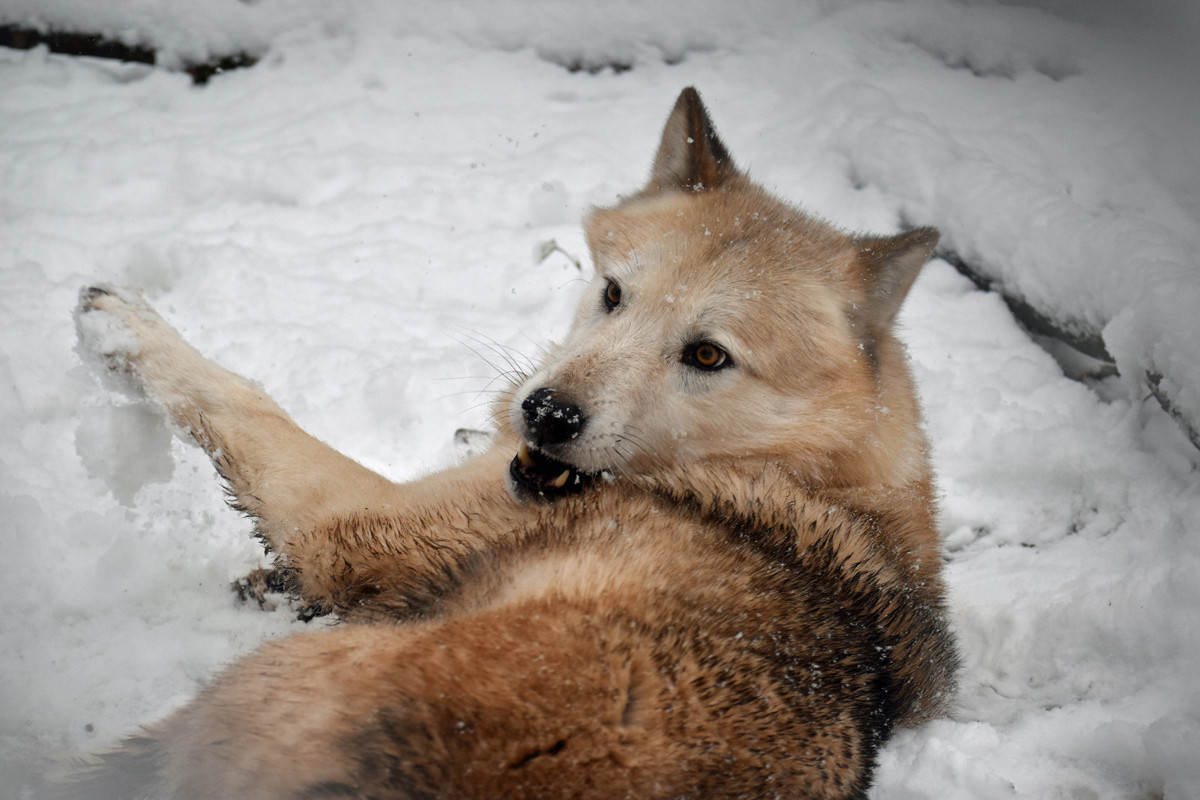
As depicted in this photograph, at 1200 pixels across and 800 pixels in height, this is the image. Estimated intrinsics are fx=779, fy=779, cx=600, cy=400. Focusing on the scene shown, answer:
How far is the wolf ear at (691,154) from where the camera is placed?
3096mm

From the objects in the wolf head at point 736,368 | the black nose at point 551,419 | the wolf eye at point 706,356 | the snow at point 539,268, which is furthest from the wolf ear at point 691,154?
the black nose at point 551,419

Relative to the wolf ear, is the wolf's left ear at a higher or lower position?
lower

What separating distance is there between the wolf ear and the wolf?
12 mm

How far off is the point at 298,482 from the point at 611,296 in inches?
50.3

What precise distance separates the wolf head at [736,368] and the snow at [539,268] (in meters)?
0.58

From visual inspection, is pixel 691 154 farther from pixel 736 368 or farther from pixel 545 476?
pixel 545 476

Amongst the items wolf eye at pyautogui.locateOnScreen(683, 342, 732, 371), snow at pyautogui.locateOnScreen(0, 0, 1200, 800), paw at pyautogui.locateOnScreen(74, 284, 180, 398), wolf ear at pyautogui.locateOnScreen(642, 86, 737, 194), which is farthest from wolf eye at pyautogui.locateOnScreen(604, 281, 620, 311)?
paw at pyautogui.locateOnScreen(74, 284, 180, 398)

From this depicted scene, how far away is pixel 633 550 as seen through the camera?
6.63 feet

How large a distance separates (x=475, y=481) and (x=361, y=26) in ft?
16.7

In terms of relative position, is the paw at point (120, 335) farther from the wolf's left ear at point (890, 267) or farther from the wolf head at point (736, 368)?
the wolf's left ear at point (890, 267)

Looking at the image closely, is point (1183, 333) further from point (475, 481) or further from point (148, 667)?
point (148, 667)

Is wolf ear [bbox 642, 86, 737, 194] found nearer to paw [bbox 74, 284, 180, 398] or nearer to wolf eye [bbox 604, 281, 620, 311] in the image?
wolf eye [bbox 604, 281, 620, 311]

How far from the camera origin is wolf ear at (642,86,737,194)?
3096mm

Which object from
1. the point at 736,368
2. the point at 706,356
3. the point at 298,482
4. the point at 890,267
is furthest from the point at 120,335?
the point at 890,267
